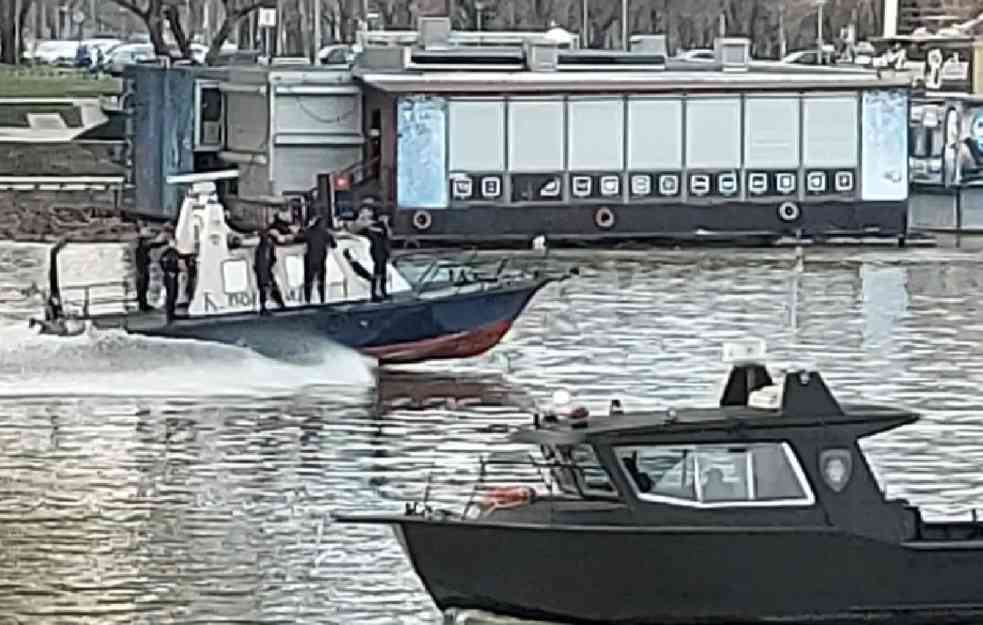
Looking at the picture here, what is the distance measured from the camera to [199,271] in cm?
3050

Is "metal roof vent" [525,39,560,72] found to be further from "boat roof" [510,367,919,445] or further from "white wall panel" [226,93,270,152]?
"boat roof" [510,367,919,445]

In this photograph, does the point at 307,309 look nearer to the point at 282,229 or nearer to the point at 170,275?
the point at 282,229

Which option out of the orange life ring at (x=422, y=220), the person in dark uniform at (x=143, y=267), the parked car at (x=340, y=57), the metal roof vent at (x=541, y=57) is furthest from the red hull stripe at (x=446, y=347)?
the parked car at (x=340, y=57)

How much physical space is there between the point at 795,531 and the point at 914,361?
16585mm

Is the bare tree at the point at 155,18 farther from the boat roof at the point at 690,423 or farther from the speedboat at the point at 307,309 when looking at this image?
the boat roof at the point at 690,423

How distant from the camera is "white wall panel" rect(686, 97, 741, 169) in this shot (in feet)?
167

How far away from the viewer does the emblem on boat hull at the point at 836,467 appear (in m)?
16.1

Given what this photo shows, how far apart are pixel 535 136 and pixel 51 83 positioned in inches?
1647

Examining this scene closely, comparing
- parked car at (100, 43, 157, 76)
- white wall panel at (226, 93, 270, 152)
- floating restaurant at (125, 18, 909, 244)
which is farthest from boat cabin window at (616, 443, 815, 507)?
parked car at (100, 43, 157, 76)

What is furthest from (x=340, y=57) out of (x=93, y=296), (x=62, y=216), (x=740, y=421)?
(x=740, y=421)

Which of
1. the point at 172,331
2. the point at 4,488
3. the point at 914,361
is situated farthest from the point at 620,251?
the point at 4,488

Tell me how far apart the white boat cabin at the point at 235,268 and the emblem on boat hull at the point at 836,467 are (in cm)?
1486

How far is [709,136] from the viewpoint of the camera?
168 feet

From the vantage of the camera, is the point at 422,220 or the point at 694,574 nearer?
the point at 694,574
